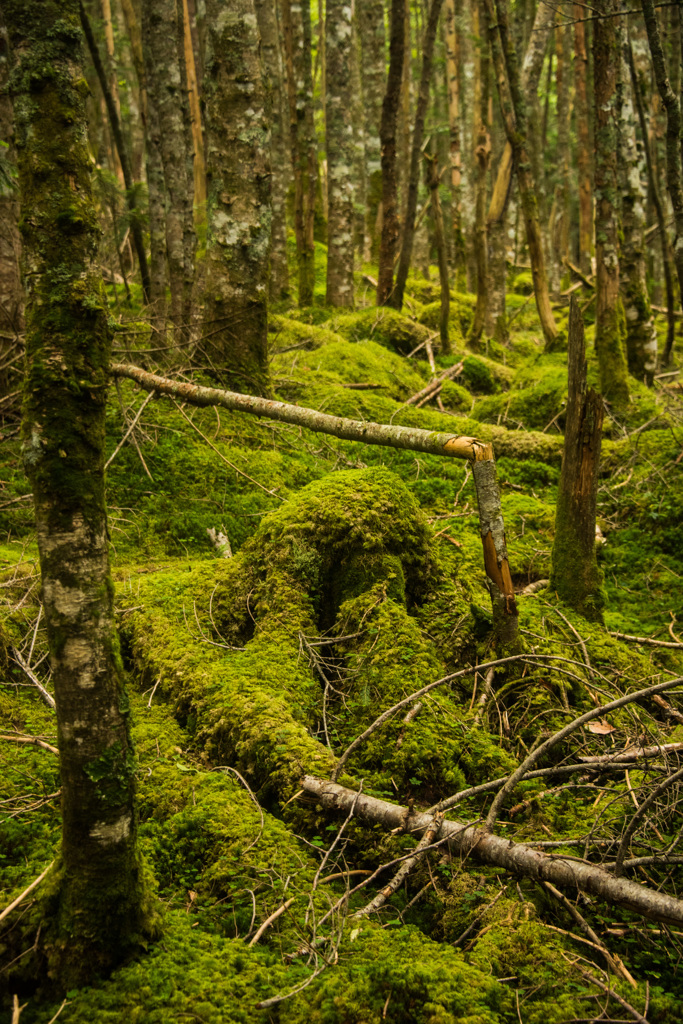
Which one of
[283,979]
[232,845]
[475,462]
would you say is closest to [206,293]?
[475,462]

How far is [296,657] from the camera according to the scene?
3600 millimetres

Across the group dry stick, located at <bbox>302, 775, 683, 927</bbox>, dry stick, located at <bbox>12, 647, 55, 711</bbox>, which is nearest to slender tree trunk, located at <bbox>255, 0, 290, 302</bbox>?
dry stick, located at <bbox>12, 647, 55, 711</bbox>

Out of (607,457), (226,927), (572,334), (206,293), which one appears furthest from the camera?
(607,457)

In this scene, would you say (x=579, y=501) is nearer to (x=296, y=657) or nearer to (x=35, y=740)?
(x=296, y=657)

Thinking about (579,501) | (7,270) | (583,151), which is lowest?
(579,501)

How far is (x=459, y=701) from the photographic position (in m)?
3.64

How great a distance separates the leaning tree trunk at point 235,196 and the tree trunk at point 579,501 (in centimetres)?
289

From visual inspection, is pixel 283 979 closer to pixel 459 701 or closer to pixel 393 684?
pixel 393 684

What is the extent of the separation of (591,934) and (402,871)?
692 millimetres

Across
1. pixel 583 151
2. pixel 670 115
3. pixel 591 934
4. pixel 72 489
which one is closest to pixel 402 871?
pixel 591 934

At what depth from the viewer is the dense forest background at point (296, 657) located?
2.07 m

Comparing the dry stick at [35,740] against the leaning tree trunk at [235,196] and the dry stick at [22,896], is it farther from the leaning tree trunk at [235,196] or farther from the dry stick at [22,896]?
the leaning tree trunk at [235,196]

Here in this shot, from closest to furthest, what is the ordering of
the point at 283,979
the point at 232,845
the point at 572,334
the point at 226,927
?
1. the point at 283,979
2. the point at 226,927
3. the point at 232,845
4. the point at 572,334

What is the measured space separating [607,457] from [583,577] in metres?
2.82
